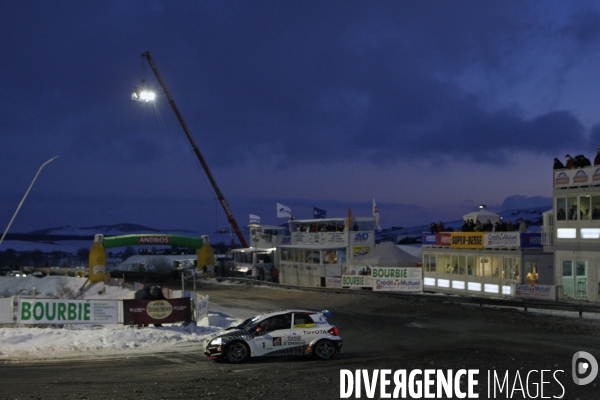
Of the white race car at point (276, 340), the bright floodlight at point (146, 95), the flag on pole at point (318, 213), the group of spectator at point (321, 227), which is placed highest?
the bright floodlight at point (146, 95)

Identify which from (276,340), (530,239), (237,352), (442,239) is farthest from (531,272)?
(237,352)

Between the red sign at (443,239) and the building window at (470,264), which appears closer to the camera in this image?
the building window at (470,264)

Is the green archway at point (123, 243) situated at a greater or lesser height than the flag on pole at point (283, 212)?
lesser

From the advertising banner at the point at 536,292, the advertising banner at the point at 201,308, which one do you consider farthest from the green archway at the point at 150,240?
the advertising banner at the point at 536,292

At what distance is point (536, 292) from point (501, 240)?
15.3ft

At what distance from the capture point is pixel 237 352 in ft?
56.7

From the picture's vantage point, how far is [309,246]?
55.0 meters

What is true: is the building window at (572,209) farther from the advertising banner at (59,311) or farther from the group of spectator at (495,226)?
the advertising banner at (59,311)

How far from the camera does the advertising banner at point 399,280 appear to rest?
41188 millimetres

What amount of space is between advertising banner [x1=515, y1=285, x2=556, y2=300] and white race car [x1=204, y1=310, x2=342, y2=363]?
18.1 m

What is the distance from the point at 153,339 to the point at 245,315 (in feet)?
34.1


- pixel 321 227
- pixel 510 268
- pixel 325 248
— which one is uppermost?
pixel 321 227

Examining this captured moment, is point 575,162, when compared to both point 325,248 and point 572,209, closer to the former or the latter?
point 572,209

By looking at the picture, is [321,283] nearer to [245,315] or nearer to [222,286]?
[222,286]
